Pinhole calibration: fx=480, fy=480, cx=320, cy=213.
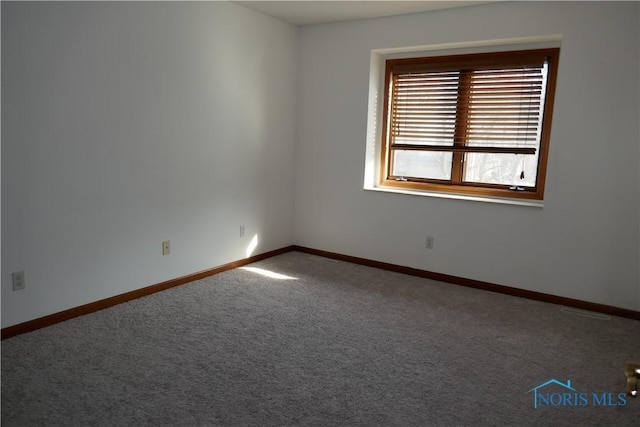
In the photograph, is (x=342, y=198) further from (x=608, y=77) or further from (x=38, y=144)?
(x=38, y=144)

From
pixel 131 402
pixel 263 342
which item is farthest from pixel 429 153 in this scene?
pixel 131 402

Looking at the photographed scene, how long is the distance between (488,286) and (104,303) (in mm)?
3063

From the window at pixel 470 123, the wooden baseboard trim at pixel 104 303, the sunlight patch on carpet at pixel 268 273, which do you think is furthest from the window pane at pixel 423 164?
the wooden baseboard trim at pixel 104 303

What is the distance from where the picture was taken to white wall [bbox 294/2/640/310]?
349 cm

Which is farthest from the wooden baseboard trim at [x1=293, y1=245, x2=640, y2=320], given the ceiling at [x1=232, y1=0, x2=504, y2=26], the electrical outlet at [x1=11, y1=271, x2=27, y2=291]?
the electrical outlet at [x1=11, y1=271, x2=27, y2=291]

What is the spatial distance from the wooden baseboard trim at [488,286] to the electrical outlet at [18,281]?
9.26 feet

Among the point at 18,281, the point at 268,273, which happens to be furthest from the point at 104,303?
the point at 268,273

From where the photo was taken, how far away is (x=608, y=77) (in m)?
3.47

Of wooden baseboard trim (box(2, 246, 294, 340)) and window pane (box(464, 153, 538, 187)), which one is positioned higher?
window pane (box(464, 153, 538, 187))

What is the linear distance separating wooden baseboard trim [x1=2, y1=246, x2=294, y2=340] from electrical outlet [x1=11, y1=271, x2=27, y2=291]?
0.23 m

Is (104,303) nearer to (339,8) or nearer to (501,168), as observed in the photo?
(339,8)

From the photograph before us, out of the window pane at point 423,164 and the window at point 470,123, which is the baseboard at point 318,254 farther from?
the window pane at point 423,164

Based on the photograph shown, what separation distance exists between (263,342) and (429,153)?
2563mm

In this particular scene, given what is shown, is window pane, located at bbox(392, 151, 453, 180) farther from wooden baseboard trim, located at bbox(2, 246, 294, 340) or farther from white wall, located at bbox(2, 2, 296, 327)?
wooden baseboard trim, located at bbox(2, 246, 294, 340)
